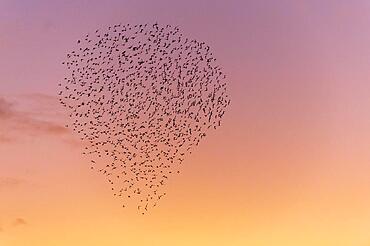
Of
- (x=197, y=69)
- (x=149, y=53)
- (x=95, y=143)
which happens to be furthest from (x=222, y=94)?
(x=95, y=143)

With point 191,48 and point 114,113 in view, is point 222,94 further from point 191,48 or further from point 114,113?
point 114,113

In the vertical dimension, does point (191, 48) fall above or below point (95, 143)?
above

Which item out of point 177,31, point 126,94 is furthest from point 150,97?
point 177,31

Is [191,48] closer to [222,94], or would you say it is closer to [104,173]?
[222,94]

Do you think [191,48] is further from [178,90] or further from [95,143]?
[95,143]

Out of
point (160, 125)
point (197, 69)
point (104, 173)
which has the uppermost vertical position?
point (197, 69)

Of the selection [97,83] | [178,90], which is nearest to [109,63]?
[97,83]

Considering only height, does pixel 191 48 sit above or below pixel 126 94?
above
